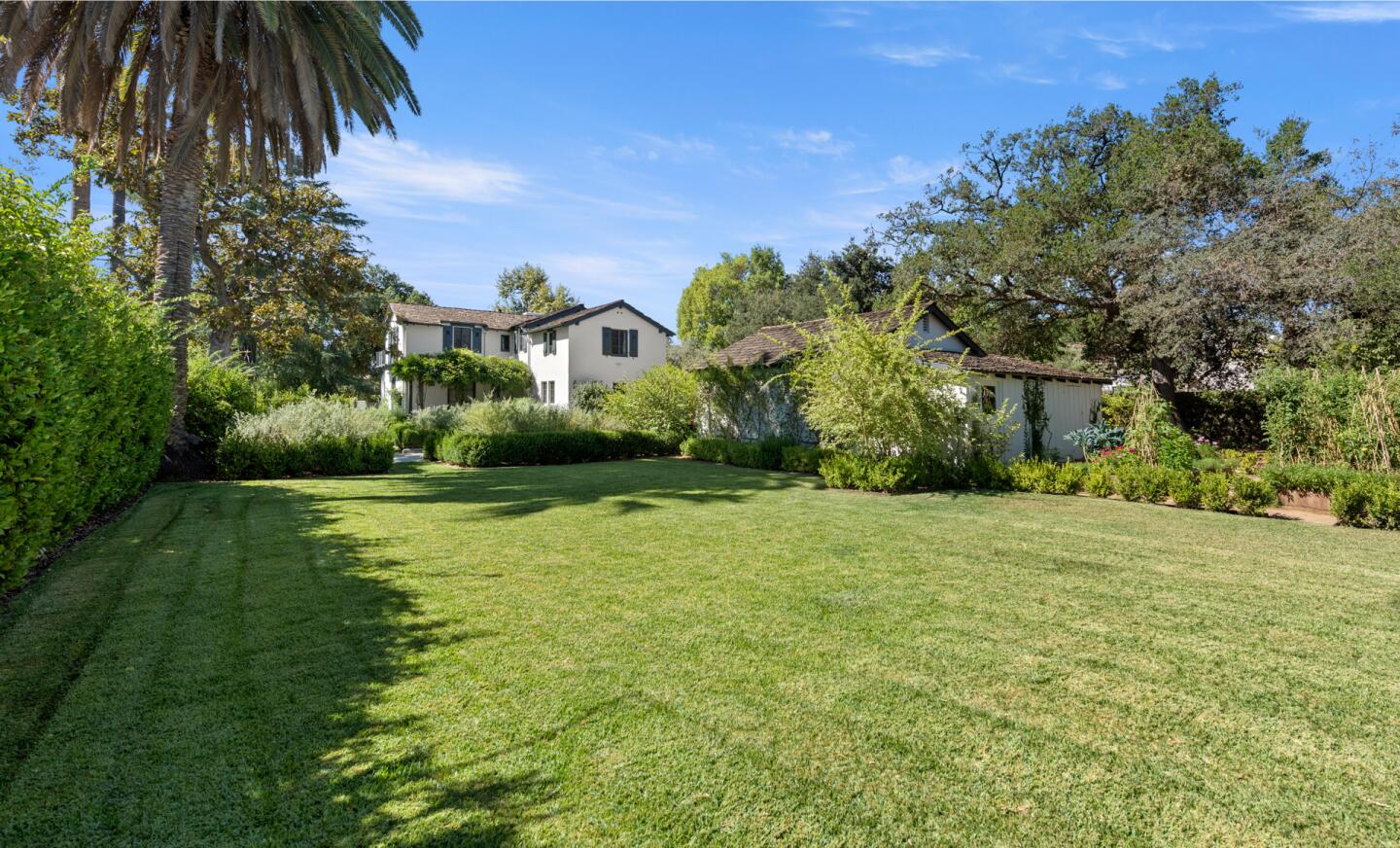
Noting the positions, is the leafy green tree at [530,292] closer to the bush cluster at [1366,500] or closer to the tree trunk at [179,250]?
the tree trunk at [179,250]

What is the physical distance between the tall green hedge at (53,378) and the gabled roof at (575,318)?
23114 millimetres

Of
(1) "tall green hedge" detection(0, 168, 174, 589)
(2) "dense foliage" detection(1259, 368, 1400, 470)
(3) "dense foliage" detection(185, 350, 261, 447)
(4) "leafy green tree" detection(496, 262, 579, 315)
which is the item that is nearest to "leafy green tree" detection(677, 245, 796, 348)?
(4) "leafy green tree" detection(496, 262, 579, 315)

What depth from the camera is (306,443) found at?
14641 millimetres

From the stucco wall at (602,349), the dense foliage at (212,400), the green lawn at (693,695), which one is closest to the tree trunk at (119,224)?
the dense foliage at (212,400)

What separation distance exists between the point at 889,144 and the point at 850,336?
5.54 metres

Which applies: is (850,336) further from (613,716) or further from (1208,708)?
(613,716)

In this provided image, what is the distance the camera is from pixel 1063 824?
2590 millimetres

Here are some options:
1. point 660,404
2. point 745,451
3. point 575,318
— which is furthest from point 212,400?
point 575,318

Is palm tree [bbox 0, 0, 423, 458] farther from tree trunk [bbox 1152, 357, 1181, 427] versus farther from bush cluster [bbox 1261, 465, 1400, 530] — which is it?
tree trunk [bbox 1152, 357, 1181, 427]

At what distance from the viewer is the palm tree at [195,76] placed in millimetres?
11680

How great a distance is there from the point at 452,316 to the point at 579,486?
2701cm

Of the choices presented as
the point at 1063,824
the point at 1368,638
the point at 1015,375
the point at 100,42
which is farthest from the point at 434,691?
→ the point at 1015,375

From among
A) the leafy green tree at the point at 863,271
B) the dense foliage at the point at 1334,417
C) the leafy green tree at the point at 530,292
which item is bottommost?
the dense foliage at the point at 1334,417

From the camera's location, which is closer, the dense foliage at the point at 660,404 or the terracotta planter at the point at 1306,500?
the terracotta planter at the point at 1306,500
